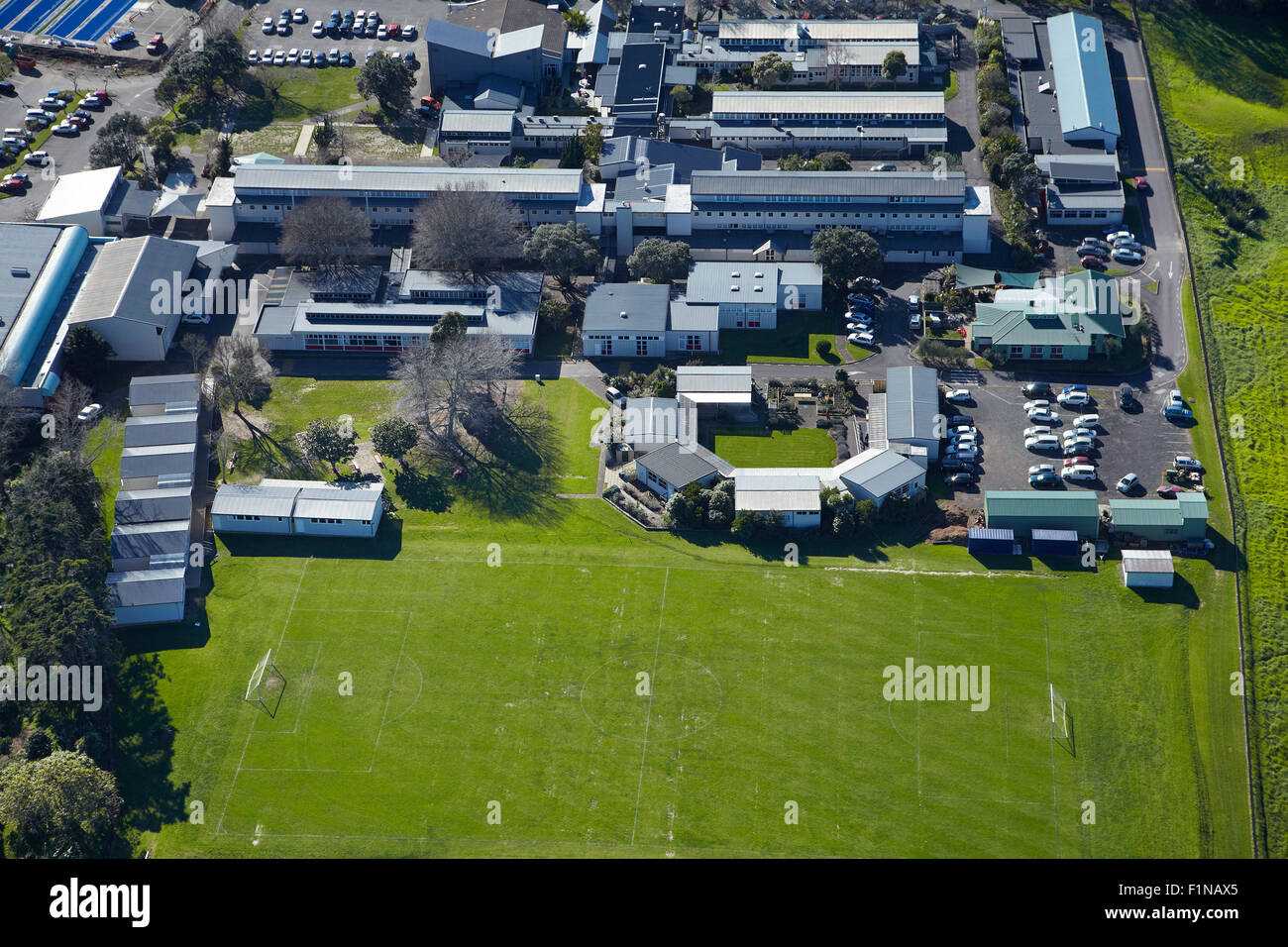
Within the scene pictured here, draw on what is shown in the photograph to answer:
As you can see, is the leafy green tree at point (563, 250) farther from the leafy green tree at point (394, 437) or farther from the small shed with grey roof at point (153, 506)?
the small shed with grey roof at point (153, 506)

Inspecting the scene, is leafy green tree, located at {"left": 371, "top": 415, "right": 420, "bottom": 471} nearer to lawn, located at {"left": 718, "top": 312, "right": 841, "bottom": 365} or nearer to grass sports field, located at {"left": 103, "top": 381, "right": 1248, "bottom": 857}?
grass sports field, located at {"left": 103, "top": 381, "right": 1248, "bottom": 857}

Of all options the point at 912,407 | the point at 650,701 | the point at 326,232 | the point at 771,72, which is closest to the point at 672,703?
the point at 650,701

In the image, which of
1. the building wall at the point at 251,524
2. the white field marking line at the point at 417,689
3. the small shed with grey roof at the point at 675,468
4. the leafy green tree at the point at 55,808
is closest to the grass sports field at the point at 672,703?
the white field marking line at the point at 417,689

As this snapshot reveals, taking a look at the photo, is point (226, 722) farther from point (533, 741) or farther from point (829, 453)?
point (829, 453)

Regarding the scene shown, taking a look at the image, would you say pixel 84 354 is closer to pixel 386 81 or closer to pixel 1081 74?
pixel 386 81

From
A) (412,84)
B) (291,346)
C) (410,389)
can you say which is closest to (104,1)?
(412,84)

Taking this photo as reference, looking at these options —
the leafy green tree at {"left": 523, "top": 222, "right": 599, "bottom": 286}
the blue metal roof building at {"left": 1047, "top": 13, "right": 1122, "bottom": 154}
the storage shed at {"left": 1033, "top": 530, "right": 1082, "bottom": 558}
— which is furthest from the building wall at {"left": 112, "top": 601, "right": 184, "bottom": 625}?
the blue metal roof building at {"left": 1047, "top": 13, "right": 1122, "bottom": 154}
